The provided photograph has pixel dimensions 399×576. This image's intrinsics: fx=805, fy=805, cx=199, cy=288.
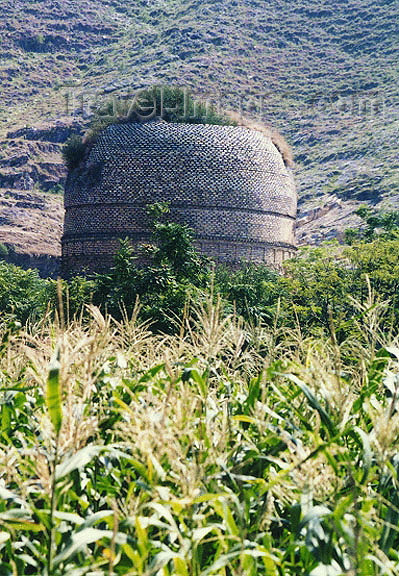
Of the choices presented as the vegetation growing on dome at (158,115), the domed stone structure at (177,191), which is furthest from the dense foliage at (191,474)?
the vegetation growing on dome at (158,115)

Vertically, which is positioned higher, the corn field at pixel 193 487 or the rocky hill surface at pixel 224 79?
the rocky hill surface at pixel 224 79

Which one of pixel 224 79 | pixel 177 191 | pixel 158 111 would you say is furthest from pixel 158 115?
pixel 224 79

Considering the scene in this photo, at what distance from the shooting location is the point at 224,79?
54.7 m

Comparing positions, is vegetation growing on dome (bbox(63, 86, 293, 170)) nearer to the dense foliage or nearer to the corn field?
the dense foliage

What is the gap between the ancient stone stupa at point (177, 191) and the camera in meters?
20.9

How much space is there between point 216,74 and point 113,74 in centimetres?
882

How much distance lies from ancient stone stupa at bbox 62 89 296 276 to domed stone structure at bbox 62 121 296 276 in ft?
0.08

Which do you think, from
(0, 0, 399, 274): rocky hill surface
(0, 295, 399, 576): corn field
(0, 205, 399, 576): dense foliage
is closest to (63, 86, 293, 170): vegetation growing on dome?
→ (0, 0, 399, 274): rocky hill surface

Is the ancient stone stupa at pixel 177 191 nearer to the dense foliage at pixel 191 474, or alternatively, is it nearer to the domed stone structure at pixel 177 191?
the domed stone structure at pixel 177 191

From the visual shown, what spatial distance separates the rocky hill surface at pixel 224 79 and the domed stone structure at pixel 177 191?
17.9 m

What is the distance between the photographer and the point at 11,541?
3084 millimetres

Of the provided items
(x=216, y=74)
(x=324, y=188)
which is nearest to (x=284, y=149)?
(x=324, y=188)

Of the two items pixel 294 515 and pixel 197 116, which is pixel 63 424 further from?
pixel 197 116

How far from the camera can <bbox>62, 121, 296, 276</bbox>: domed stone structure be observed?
20.9 m
